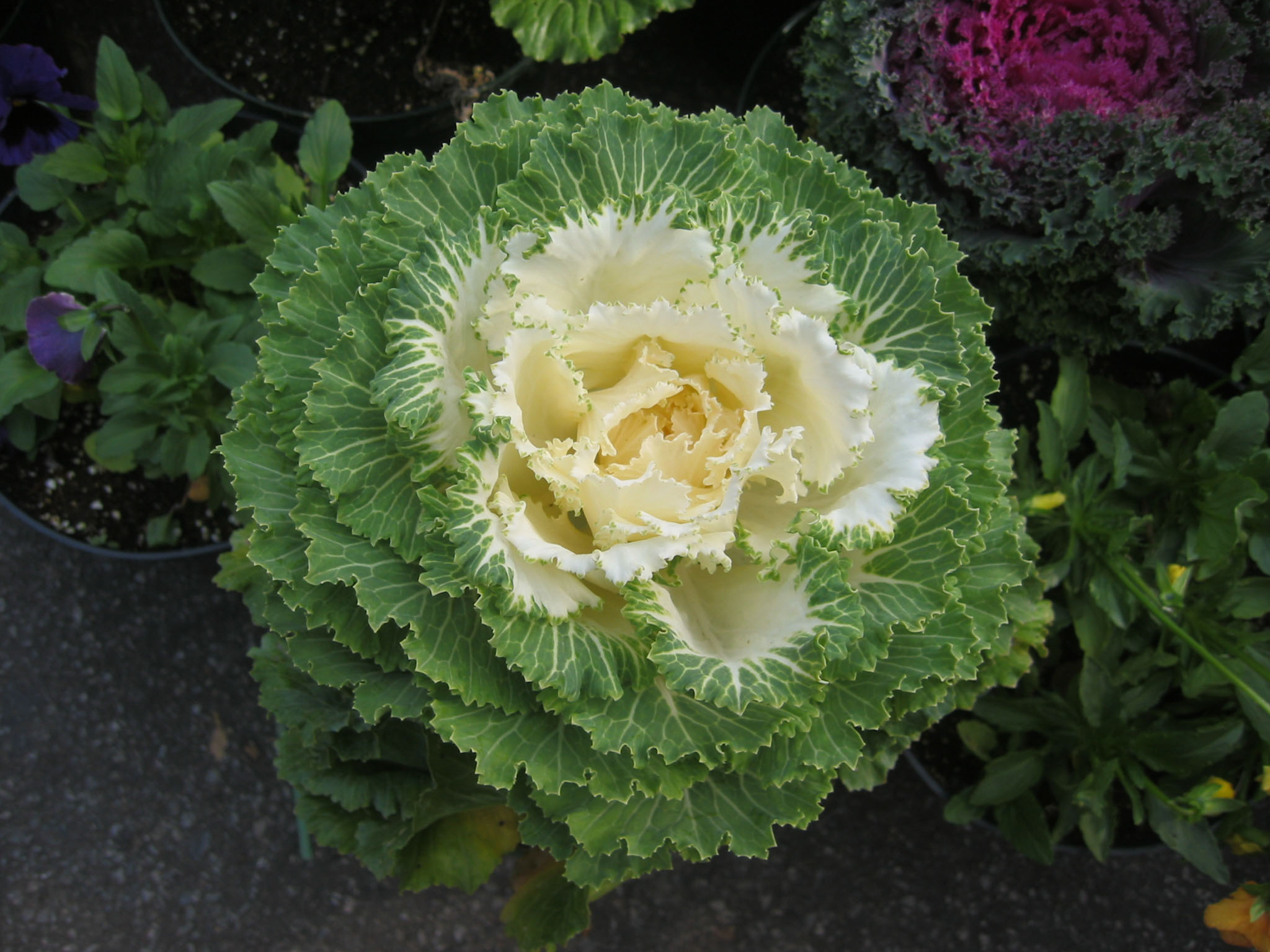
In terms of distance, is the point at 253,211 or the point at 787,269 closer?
the point at 787,269

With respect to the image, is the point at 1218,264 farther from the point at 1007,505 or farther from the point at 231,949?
the point at 231,949

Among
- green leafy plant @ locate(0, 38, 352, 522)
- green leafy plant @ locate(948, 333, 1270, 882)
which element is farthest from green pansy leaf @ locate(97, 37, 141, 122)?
green leafy plant @ locate(948, 333, 1270, 882)

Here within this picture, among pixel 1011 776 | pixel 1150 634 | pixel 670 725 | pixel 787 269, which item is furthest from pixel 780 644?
pixel 1150 634

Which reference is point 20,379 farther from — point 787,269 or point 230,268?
point 787,269

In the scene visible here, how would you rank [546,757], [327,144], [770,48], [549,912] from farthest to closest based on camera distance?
[770,48], [327,144], [549,912], [546,757]

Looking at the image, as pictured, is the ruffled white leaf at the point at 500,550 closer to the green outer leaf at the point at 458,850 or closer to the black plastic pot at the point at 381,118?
the green outer leaf at the point at 458,850
